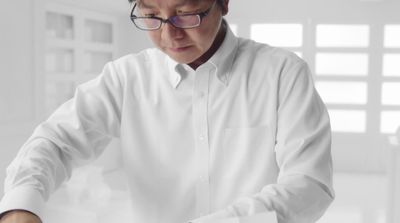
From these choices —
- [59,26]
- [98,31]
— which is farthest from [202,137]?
[98,31]

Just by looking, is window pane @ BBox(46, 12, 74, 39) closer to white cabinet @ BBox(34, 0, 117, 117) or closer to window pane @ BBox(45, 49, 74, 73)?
white cabinet @ BBox(34, 0, 117, 117)

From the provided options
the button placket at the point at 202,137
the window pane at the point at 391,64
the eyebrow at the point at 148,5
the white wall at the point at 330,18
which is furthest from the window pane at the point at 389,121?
the eyebrow at the point at 148,5

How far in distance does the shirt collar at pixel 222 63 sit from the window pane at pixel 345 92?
675 cm

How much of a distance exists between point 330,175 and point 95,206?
378 centimetres

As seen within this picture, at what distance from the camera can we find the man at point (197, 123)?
121cm

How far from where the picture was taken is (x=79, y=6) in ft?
19.7

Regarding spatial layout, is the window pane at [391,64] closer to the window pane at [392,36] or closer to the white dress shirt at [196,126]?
the window pane at [392,36]

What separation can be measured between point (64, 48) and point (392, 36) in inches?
191

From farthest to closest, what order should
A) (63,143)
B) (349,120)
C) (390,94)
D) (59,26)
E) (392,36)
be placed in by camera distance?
(349,120), (390,94), (392,36), (59,26), (63,143)

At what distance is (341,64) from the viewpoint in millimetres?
7883

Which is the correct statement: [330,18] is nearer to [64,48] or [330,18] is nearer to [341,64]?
[341,64]

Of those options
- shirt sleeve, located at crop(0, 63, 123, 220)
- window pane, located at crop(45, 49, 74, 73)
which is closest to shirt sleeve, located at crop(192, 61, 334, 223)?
shirt sleeve, located at crop(0, 63, 123, 220)

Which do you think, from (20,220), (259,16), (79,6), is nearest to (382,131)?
(259,16)

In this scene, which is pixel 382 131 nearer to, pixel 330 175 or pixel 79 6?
pixel 79 6
